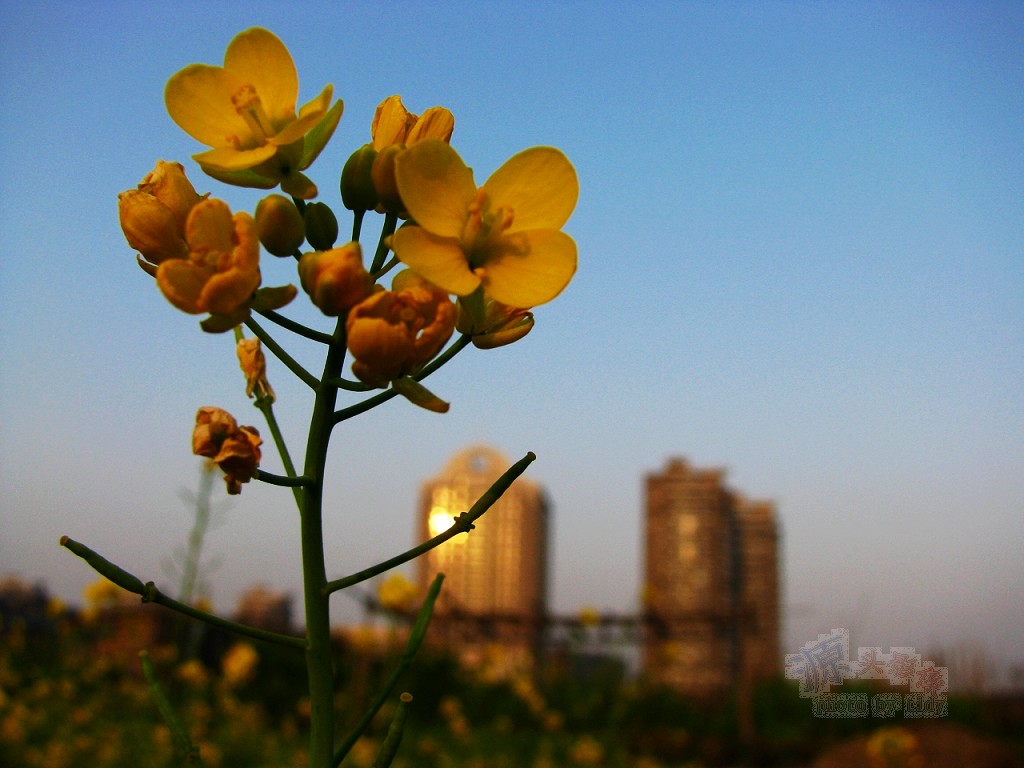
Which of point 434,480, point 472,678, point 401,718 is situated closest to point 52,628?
point 472,678

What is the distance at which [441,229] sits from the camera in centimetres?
65

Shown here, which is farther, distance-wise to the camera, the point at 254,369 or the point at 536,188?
the point at 254,369

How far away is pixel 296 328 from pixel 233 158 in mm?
144

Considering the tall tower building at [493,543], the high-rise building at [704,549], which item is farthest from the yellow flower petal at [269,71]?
the high-rise building at [704,549]

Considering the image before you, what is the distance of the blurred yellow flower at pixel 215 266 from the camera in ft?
2.05

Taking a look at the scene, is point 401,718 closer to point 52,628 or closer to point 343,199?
point 343,199

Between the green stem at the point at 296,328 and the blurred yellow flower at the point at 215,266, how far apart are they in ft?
0.11

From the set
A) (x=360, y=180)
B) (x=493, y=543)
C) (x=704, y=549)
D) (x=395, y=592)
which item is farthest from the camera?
(x=493, y=543)

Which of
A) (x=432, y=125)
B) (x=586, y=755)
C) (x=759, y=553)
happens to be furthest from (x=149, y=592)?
(x=759, y=553)

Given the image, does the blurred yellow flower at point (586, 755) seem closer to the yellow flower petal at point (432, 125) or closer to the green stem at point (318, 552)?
the green stem at point (318, 552)

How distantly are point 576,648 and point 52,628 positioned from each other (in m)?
3.97

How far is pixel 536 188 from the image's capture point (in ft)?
2.23

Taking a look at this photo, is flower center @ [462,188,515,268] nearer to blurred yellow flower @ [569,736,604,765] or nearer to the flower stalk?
the flower stalk

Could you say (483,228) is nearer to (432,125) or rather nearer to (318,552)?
(432,125)
